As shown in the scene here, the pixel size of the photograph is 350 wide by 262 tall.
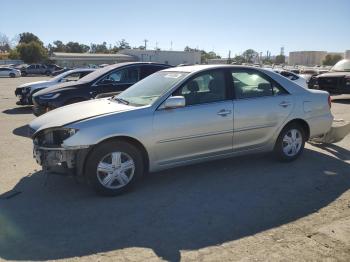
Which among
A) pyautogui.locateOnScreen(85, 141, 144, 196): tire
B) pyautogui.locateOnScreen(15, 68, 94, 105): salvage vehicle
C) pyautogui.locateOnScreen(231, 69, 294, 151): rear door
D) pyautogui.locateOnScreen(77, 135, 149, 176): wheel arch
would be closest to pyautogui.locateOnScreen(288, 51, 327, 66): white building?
pyautogui.locateOnScreen(15, 68, 94, 105): salvage vehicle

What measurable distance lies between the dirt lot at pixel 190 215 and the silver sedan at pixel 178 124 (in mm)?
376

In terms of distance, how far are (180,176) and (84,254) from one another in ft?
8.24

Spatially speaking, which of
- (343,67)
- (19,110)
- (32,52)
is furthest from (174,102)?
(32,52)

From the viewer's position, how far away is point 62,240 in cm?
392

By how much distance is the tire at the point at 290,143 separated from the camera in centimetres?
647

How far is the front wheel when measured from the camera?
21.2 ft

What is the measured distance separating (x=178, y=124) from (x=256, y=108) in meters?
1.39

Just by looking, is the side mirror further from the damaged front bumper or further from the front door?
the damaged front bumper

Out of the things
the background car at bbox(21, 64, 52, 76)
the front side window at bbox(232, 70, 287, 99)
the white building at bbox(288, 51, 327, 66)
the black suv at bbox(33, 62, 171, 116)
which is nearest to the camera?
the front side window at bbox(232, 70, 287, 99)

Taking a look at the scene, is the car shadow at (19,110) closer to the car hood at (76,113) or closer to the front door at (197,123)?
the car hood at (76,113)

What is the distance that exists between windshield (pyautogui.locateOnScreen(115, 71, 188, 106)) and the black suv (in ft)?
11.7

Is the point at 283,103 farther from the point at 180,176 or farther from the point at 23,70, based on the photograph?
the point at 23,70

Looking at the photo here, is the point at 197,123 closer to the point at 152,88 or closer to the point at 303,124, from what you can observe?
the point at 152,88

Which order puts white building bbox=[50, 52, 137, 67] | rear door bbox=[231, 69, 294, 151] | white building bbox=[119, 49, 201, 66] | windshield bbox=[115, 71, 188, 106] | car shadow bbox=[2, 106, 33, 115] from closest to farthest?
windshield bbox=[115, 71, 188, 106]
rear door bbox=[231, 69, 294, 151]
car shadow bbox=[2, 106, 33, 115]
white building bbox=[50, 52, 137, 67]
white building bbox=[119, 49, 201, 66]
